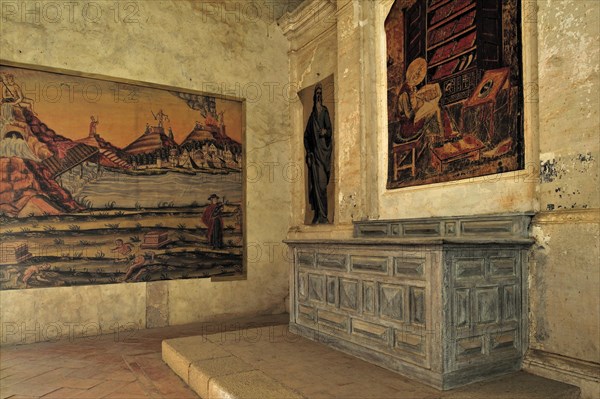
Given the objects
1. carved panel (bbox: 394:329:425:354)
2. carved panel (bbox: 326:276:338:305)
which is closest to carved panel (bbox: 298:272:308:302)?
carved panel (bbox: 326:276:338:305)

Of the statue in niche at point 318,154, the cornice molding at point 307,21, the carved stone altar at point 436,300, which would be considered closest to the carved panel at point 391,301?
the carved stone altar at point 436,300

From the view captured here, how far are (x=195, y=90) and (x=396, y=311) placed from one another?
5.04 meters

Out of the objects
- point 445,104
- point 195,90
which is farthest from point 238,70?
point 445,104

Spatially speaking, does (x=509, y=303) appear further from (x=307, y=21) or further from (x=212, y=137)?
(x=307, y=21)

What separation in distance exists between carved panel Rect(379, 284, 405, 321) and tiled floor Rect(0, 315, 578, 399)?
0.46 m

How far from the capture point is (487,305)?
3.38 m

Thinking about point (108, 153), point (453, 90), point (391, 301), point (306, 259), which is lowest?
point (391, 301)

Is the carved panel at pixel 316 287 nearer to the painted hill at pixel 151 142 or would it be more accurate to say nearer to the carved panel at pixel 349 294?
the carved panel at pixel 349 294

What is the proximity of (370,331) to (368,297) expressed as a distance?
0.95 feet

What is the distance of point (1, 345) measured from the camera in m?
5.43

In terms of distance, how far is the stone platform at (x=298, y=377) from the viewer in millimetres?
3037

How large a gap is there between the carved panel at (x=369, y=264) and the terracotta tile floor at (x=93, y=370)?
1779 mm

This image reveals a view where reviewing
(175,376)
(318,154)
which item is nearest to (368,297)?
(175,376)

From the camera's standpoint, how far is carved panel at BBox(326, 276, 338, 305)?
4.21m
